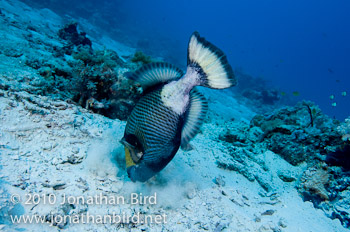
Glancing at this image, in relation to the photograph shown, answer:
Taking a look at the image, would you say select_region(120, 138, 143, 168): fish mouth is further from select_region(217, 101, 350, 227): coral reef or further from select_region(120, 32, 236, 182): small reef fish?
select_region(217, 101, 350, 227): coral reef

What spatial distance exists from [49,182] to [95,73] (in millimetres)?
2280

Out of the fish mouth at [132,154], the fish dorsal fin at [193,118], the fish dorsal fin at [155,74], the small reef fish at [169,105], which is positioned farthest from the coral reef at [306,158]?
the fish dorsal fin at [155,74]

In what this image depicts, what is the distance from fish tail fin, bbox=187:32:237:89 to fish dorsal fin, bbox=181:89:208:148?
0.69ft

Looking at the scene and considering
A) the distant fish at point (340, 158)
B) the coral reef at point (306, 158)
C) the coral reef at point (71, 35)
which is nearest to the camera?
the coral reef at point (306, 158)

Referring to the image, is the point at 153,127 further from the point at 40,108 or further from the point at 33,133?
the point at 40,108

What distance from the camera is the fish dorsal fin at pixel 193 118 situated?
1835 mm

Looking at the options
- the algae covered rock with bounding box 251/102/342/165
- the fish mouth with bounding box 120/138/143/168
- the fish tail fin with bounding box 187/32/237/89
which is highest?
the algae covered rock with bounding box 251/102/342/165

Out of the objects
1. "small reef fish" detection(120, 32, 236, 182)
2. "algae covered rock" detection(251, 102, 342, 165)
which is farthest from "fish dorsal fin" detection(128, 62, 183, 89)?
"algae covered rock" detection(251, 102, 342, 165)

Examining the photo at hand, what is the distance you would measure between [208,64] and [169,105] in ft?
1.70

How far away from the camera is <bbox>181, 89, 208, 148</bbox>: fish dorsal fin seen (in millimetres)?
1835

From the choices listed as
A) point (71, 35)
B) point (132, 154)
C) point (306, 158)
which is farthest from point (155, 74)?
point (71, 35)

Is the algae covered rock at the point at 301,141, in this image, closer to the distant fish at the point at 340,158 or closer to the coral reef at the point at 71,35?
the distant fish at the point at 340,158

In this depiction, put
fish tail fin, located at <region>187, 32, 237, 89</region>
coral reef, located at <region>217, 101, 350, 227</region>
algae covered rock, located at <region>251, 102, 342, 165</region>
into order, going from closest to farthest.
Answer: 1. fish tail fin, located at <region>187, 32, 237, 89</region>
2. coral reef, located at <region>217, 101, 350, 227</region>
3. algae covered rock, located at <region>251, 102, 342, 165</region>

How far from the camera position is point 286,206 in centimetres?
303
